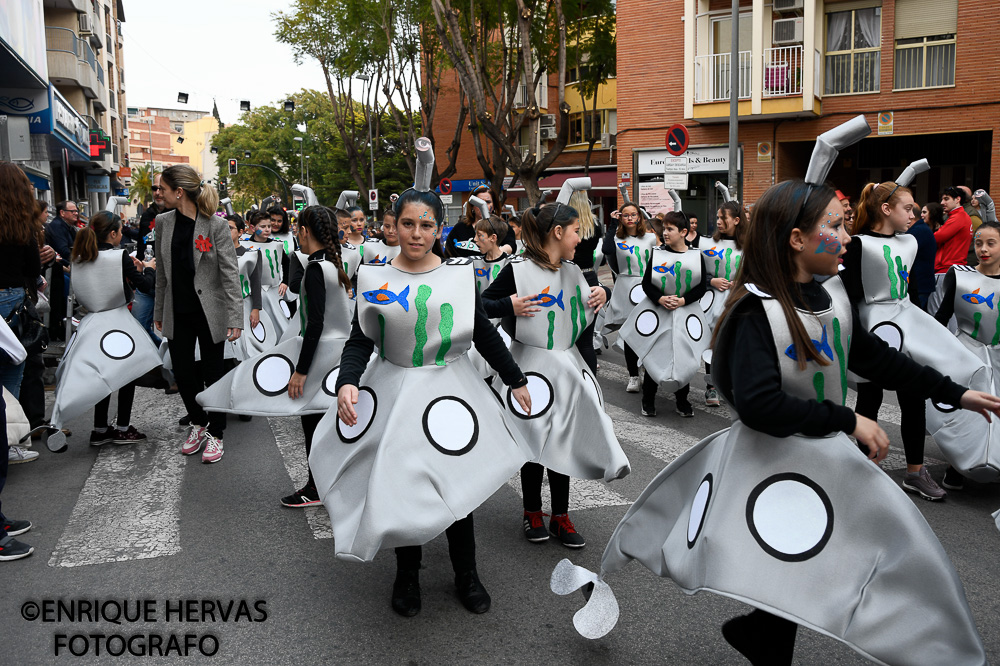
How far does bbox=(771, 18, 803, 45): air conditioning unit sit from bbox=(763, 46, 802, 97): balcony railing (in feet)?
0.78

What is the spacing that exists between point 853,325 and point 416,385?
172 cm

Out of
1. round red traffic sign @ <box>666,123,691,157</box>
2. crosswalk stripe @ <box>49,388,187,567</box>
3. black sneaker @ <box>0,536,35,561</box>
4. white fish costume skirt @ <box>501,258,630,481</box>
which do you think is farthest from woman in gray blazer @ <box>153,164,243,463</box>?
round red traffic sign @ <box>666,123,691,157</box>

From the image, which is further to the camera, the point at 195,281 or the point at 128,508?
the point at 195,281

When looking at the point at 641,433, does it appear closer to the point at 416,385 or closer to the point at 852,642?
the point at 416,385

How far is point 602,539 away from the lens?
472 centimetres

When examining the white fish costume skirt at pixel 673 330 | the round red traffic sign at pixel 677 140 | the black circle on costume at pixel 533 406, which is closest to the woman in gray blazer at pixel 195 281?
the black circle on costume at pixel 533 406

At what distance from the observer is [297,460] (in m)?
6.44

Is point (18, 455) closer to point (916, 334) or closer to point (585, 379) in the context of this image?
point (585, 379)

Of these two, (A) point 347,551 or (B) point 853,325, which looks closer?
(B) point 853,325

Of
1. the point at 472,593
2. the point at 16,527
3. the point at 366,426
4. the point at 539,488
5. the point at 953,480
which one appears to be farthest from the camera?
the point at 953,480

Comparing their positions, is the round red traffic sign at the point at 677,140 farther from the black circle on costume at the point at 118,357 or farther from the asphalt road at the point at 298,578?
the black circle on costume at the point at 118,357

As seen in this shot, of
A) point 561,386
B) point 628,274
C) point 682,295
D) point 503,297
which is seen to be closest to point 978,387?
point 561,386

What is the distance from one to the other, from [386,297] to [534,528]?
1717 mm

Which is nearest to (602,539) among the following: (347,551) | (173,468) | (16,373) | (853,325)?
(347,551)
